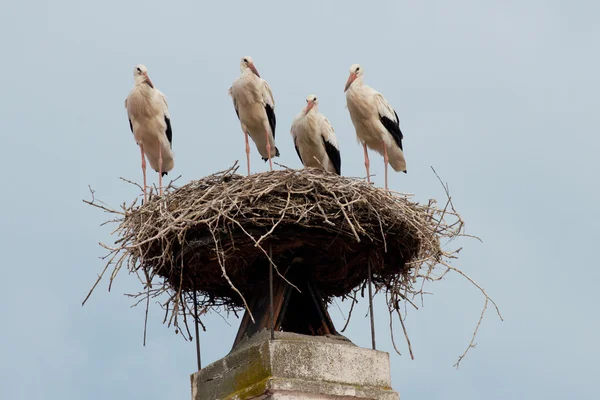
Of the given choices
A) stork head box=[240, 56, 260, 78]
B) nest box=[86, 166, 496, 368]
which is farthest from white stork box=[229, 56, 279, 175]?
nest box=[86, 166, 496, 368]

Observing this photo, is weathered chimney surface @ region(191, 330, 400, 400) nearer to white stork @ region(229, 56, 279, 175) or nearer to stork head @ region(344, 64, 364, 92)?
white stork @ region(229, 56, 279, 175)

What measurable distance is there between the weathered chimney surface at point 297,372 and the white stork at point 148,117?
Answer: 4231 mm

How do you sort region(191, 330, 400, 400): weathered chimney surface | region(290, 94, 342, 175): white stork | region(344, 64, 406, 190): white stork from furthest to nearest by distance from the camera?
region(290, 94, 342, 175): white stork < region(344, 64, 406, 190): white stork < region(191, 330, 400, 400): weathered chimney surface

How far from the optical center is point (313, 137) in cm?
1269

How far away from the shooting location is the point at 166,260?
899 centimetres

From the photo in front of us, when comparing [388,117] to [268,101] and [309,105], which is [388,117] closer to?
[309,105]

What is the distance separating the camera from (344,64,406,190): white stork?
496 inches

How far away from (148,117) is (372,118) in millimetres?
2324

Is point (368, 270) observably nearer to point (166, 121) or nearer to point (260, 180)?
point (260, 180)

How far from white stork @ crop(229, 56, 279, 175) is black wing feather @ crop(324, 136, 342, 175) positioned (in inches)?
23.7

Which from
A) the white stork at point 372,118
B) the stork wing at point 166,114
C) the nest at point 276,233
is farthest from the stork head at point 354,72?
the nest at point 276,233

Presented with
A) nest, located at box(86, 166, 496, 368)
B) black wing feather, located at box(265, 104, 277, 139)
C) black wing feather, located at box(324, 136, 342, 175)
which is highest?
black wing feather, located at box(265, 104, 277, 139)

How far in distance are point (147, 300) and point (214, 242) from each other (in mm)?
925

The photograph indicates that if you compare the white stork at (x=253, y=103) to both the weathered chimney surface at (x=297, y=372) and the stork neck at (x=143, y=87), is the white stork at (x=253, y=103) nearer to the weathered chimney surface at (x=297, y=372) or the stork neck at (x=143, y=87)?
the stork neck at (x=143, y=87)
